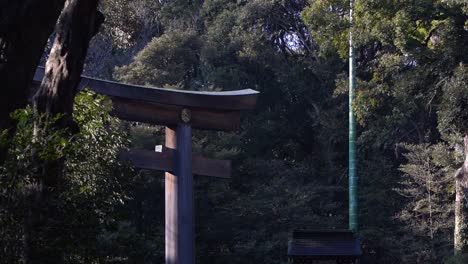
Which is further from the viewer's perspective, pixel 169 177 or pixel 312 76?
pixel 312 76

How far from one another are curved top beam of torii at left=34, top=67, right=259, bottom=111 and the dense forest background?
2.59 ft

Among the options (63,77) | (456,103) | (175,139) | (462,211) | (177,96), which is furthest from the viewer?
(462,211)

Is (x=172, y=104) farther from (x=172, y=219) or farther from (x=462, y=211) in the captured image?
(x=462, y=211)

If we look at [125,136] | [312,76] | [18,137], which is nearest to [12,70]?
[18,137]

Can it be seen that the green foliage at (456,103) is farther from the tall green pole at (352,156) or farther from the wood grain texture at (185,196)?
the wood grain texture at (185,196)

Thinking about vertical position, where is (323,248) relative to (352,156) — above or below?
below

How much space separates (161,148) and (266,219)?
12.0m

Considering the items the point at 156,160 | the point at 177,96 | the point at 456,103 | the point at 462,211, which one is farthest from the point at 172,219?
the point at 462,211

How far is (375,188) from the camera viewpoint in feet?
83.2

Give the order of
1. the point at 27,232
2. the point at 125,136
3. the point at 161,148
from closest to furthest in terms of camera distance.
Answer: the point at 27,232
the point at 125,136
the point at 161,148

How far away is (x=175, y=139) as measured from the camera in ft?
35.7

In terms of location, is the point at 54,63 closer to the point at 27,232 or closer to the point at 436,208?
the point at 27,232

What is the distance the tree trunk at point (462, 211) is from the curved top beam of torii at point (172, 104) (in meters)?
9.37

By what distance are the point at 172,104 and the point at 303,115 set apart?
61.4 ft
